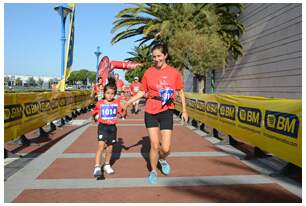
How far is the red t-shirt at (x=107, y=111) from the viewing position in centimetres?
569

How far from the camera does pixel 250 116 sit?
689cm

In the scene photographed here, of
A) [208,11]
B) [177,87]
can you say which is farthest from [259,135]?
[208,11]

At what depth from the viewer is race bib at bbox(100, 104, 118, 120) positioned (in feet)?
18.6

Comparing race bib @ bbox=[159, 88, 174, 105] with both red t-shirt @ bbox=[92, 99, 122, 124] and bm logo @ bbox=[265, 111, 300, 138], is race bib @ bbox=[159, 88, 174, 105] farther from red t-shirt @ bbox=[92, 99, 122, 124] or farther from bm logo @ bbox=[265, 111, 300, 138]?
bm logo @ bbox=[265, 111, 300, 138]

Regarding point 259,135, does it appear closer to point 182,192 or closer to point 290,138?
point 290,138

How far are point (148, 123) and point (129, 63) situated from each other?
48182mm

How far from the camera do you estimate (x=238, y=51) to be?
2462cm

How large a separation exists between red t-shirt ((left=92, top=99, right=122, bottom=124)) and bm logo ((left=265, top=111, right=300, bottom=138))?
2.56 meters

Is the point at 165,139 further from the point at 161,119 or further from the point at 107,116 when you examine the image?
the point at 107,116

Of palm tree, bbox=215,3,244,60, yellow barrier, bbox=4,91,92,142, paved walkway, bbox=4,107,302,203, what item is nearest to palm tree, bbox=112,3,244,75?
palm tree, bbox=215,3,244,60

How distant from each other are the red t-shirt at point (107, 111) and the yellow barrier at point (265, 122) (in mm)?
2573

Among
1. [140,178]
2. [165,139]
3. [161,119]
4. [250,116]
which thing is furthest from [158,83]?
[250,116]

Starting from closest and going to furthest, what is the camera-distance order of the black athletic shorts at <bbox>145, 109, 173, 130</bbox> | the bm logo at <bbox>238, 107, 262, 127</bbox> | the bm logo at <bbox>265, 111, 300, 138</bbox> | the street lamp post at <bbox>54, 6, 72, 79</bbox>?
the bm logo at <bbox>265, 111, 300, 138</bbox>
the black athletic shorts at <bbox>145, 109, 173, 130</bbox>
the bm logo at <bbox>238, 107, 262, 127</bbox>
the street lamp post at <bbox>54, 6, 72, 79</bbox>

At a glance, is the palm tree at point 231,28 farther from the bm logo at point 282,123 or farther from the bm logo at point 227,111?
the bm logo at point 282,123
